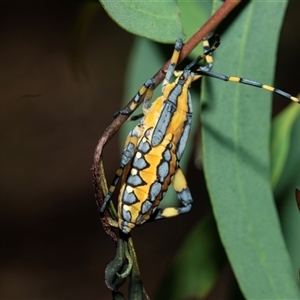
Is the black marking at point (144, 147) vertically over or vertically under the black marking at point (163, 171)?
over

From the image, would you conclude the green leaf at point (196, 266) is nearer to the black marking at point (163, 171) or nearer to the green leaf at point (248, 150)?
the green leaf at point (248, 150)

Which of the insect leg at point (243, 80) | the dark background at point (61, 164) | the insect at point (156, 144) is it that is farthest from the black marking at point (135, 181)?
the dark background at point (61, 164)

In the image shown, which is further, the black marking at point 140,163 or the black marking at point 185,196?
the black marking at point 185,196

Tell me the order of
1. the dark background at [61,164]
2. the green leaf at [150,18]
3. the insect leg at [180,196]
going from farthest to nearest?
the dark background at [61,164], the insect leg at [180,196], the green leaf at [150,18]

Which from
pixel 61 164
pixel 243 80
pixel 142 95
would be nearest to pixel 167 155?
pixel 142 95

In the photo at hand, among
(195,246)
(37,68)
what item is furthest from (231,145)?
(37,68)

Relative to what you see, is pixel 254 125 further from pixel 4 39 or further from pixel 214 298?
pixel 4 39

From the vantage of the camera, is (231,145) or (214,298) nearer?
(231,145)
